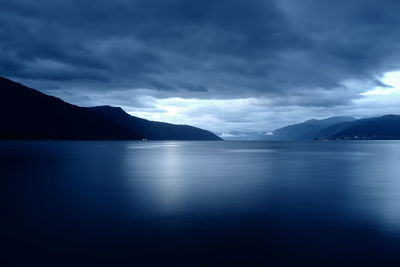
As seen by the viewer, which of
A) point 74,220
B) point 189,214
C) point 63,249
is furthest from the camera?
point 189,214

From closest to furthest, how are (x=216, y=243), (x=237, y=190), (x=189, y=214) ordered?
(x=216, y=243) < (x=189, y=214) < (x=237, y=190)

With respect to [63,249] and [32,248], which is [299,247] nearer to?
[63,249]

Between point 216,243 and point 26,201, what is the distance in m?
15.4

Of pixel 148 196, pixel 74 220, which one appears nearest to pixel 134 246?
pixel 74 220

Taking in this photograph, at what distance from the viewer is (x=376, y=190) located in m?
27.0

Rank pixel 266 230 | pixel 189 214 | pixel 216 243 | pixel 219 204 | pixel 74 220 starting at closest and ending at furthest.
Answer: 1. pixel 216 243
2. pixel 266 230
3. pixel 74 220
4. pixel 189 214
5. pixel 219 204

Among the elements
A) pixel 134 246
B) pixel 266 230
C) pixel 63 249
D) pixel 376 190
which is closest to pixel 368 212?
pixel 266 230

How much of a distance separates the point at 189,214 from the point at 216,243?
210 inches

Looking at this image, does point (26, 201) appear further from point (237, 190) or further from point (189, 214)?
point (237, 190)

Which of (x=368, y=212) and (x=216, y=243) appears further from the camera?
(x=368, y=212)

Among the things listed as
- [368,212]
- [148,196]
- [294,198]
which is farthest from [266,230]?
[148,196]

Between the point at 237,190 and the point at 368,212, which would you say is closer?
the point at 368,212

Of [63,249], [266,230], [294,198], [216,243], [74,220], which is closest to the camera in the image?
[63,249]

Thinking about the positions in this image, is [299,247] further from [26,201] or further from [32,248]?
[26,201]
